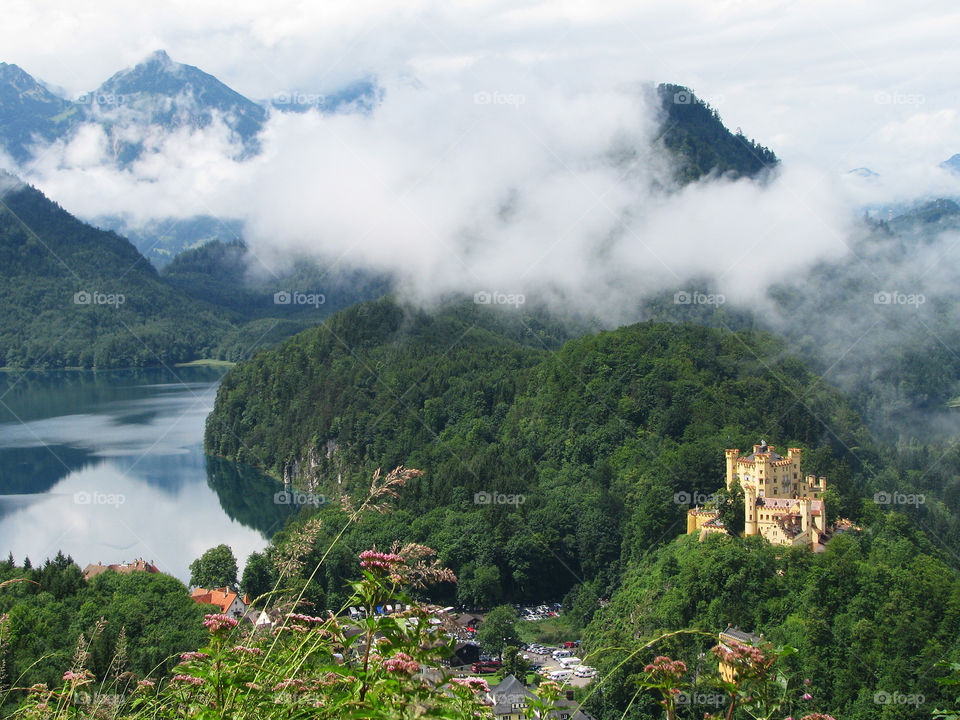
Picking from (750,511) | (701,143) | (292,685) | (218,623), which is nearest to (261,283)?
(701,143)

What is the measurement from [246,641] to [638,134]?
115m

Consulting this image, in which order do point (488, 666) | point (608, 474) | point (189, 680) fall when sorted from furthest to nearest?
point (608, 474) < point (488, 666) < point (189, 680)

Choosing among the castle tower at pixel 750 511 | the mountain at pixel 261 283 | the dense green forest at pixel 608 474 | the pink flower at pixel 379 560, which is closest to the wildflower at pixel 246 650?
the pink flower at pixel 379 560

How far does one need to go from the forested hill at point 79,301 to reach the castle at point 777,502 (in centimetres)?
9385

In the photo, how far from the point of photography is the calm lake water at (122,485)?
41.1 metres

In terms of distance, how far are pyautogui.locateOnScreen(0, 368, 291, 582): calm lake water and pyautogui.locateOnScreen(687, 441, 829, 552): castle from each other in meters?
18.2

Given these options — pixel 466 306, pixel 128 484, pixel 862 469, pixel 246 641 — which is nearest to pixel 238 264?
pixel 466 306

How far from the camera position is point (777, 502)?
3062cm

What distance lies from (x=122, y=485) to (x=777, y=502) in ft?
111

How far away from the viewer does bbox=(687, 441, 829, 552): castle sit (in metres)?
29.7

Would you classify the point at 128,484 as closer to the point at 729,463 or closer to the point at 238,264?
the point at 729,463

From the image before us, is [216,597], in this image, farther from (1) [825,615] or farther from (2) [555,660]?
(1) [825,615]

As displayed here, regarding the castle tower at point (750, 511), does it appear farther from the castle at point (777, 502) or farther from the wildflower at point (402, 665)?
the wildflower at point (402, 665)

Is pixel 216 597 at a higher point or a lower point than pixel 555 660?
higher
